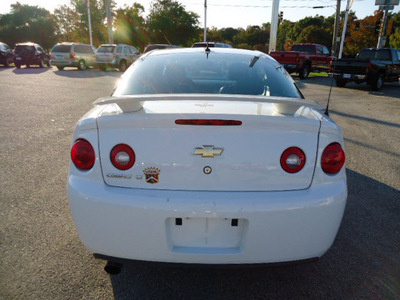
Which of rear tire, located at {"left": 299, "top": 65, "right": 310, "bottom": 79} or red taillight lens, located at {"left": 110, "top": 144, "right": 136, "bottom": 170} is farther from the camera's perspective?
rear tire, located at {"left": 299, "top": 65, "right": 310, "bottom": 79}

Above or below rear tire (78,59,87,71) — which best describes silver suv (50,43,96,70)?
above

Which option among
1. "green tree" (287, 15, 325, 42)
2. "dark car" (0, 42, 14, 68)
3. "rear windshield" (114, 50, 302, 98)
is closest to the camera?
"rear windshield" (114, 50, 302, 98)

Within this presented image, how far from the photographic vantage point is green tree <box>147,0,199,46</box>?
45.9 metres

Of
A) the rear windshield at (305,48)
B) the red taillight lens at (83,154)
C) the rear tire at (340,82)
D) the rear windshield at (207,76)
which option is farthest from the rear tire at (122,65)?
the red taillight lens at (83,154)

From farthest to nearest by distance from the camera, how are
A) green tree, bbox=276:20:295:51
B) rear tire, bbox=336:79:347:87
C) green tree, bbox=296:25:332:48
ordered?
green tree, bbox=276:20:295:51 → green tree, bbox=296:25:332:48 → rear tire, bbox=336:79:347:87

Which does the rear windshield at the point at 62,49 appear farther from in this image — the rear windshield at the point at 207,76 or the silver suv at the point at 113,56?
the rear windshield at the point at 207,76

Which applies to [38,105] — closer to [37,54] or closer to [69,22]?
[37,54]

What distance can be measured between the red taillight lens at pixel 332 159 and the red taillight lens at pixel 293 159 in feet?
0.48

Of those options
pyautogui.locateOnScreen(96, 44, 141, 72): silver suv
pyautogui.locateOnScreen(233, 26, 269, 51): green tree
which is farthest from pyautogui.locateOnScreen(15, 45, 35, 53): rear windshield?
pyautogui.locateOnScreen(233, 26, 269, 51): green tree

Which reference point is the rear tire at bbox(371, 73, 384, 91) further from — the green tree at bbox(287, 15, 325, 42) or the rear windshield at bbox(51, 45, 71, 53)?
the green tree at bbox(287, 15, 325, 42)

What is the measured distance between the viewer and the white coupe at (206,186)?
1770 mm

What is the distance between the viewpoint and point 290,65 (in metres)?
16.9

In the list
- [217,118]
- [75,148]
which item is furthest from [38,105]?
[217,118]

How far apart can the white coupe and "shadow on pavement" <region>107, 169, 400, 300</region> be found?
20cm
